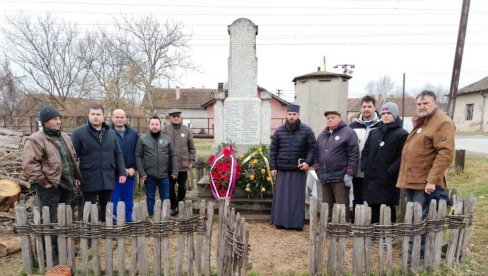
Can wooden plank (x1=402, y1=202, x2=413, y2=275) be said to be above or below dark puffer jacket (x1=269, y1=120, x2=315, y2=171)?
below

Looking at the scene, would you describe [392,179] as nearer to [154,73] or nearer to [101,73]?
[154,73]

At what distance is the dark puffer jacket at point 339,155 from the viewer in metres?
4.06

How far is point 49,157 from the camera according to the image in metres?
3.36

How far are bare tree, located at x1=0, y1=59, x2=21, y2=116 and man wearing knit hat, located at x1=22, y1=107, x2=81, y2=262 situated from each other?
31271 millimetres

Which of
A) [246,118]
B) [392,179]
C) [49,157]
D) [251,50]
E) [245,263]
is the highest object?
[251,50]

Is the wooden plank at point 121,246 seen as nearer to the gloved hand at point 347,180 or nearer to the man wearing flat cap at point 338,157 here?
the man wearing flat cap at point 338,157

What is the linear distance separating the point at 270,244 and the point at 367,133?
202 cm

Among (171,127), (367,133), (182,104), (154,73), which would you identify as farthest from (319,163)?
(182,104)

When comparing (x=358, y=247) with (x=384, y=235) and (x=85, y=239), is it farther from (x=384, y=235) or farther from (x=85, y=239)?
(x=85, y=239)

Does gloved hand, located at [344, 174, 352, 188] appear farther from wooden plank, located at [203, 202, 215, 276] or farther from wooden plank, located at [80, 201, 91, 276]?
wooden plank, located at [80, 201, 91, 276]

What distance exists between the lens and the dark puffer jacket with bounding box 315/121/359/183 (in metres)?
4.06

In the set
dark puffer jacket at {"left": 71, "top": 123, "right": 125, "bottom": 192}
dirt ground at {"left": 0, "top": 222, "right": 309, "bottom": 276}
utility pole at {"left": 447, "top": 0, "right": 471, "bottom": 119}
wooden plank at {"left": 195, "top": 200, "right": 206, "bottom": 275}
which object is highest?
utility pole at {"left": 447, "top": 0, "right": 471, "bottom": 119}

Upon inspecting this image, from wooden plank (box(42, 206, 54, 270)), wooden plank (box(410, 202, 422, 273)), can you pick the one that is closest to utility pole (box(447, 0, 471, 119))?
wooden plank (box(410, 202, 422, 273))

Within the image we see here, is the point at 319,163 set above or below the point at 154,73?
below
